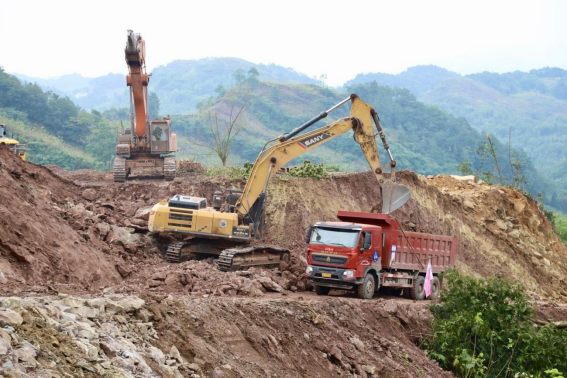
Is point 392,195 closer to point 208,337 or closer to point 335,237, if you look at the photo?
point 335,237

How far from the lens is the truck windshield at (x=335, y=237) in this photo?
758 inches

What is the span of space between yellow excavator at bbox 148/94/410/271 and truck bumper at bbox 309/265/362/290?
8.65ft

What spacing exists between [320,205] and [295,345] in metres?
16.5

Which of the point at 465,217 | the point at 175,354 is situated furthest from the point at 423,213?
the point at 175,354

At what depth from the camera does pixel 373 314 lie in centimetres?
1775

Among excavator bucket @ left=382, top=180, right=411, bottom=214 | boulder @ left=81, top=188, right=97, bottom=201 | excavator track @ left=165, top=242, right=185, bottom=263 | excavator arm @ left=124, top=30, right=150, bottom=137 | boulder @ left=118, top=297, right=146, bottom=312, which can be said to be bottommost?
excavator track @ left=165, top=242, right=185, bottom=263

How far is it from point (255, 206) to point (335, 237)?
3941 mm

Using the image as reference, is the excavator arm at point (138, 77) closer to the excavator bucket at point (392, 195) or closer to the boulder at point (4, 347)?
the excavator bucket at point (392, 195)

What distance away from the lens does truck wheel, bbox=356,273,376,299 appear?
19.5 meters

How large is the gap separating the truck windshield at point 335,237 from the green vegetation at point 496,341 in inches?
118

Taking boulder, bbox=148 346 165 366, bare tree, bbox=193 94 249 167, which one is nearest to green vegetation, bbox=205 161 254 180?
bare tree, bbox=193 94 249 167

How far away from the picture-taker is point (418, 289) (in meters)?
22.0

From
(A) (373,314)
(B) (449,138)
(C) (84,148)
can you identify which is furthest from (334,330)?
(B) (449,138)

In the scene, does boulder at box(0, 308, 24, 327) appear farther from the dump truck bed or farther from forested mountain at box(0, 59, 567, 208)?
forested mountain at box(0, 59, 567, 208)
